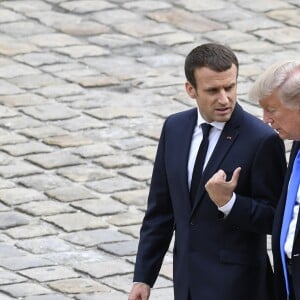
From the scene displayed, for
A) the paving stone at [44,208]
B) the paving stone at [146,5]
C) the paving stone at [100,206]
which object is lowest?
the paving stone at [44,208]

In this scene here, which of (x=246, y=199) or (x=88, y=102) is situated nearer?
(x=246, y=199)

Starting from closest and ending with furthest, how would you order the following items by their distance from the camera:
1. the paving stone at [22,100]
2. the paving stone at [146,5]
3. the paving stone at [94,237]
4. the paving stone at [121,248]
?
1. the paving stone at [121,248]
2. the paving stone at [94,237]
3. the paving stone at [22,100]
4. the paving stone at [146,5]

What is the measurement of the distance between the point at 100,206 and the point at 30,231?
0.59 m

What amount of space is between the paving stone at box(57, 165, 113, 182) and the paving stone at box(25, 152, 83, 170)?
3.5 inches

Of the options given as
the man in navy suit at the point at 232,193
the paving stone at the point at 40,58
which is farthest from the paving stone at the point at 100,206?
the man in navy suit at the point at 232,193

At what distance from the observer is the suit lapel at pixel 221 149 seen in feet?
17.9

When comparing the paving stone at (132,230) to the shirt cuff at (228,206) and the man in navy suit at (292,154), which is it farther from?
the man in navy suit at (292,154)

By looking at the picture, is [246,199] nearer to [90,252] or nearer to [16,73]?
[90,252]

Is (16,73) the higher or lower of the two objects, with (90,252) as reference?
higher

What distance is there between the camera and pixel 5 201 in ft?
28.1

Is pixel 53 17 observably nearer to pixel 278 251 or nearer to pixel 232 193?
pixel 232 193

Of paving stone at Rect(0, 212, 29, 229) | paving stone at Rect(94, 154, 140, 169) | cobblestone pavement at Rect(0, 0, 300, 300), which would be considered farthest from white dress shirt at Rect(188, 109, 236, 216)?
paving stone at Rect(94, 154, 140, 169)

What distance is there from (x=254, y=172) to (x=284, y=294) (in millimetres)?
521

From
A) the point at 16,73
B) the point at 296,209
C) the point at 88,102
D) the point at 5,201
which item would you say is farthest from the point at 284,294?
the point at 16,73
